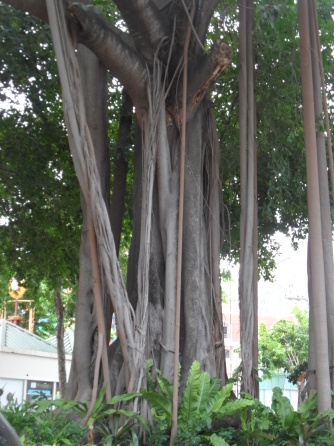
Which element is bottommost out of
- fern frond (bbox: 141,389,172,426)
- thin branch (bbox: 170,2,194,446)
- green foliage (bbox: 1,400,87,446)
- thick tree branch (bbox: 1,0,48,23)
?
green foliage (bbox: 1,400,87,446)

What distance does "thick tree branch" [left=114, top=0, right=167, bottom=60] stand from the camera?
5957mm

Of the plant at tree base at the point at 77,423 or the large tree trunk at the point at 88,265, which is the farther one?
the large tree trunk at the point at 88,265

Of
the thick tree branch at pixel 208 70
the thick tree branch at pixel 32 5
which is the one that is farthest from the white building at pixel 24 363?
the thick tree branch at pixel 32 5

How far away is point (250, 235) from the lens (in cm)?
664

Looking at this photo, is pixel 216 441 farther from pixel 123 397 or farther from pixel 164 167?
pixel 164 167

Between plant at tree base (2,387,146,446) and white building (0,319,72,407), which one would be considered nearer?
plant at tree base (2,387,146,446)

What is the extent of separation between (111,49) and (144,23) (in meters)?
0.44

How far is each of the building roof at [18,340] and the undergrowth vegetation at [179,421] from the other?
13841mm

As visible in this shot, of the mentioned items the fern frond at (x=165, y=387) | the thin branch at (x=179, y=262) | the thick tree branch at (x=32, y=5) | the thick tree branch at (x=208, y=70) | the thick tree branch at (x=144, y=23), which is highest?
the thick tree branch at (x=32, y=5)

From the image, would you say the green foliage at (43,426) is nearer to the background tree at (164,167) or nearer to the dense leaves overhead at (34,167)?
the background tree at (164,167)

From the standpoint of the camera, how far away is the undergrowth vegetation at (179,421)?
5.12 metres

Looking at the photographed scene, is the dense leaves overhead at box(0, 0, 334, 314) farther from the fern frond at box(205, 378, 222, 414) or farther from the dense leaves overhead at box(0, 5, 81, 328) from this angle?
the fern frond at box(205, 378, 222, 414)

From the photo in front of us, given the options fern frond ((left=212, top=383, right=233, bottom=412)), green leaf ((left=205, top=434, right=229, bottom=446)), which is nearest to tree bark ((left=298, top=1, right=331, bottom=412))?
fern frond ((left=212, top=383, right=233, bottom=412))

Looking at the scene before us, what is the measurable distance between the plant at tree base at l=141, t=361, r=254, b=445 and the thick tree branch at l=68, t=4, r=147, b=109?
101 inches
